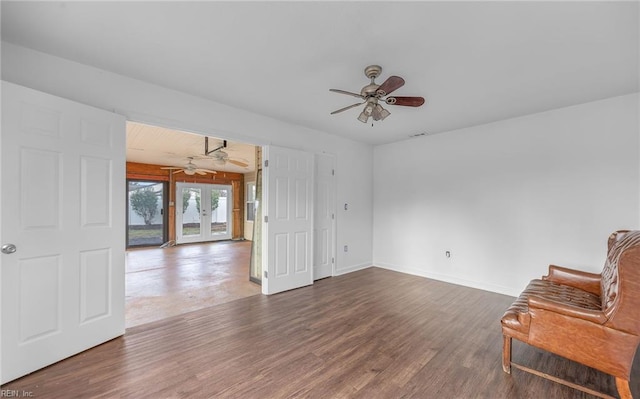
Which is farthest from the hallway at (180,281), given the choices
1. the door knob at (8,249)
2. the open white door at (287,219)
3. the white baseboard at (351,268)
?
the white baseboard at (351,268)

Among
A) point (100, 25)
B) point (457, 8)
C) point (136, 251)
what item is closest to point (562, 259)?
point (457, 8)

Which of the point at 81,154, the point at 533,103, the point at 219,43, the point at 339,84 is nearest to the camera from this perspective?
the point at 219,43

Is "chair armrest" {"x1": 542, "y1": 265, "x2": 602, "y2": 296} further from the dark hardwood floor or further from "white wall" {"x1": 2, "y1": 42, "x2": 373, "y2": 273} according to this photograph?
"white wall" {"x1": 2, "y1": 42, "x2": 373, "y2": 273}

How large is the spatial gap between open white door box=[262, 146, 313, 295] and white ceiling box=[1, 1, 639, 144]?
1090 mm

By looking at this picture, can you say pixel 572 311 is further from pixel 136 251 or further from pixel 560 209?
pixel 136 251

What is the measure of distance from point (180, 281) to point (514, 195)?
17.8ft

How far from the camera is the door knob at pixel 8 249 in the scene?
1920mm

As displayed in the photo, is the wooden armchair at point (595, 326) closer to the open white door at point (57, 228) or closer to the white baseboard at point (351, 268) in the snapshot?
the white baseboard at point (351, 268)

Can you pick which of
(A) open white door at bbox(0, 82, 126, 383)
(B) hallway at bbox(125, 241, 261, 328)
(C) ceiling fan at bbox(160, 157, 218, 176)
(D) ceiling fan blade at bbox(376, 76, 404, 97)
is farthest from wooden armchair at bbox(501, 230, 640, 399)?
(C) ceiling fan at bbox(160, 157, 218, 176)

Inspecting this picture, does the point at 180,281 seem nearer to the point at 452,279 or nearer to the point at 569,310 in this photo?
the point at 452,279

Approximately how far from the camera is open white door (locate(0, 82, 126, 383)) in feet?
6.46

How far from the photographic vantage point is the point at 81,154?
233cm

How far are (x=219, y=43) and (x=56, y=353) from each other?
2.87m

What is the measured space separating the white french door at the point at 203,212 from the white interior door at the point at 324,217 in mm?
5895
